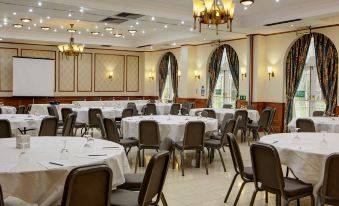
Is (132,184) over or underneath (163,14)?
underneath

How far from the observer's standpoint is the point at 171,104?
48.6 ft

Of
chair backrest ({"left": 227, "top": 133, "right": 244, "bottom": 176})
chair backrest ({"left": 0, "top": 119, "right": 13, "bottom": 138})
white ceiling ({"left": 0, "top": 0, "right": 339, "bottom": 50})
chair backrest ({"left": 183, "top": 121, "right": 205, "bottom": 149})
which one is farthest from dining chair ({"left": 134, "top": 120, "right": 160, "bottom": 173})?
white ceiling ({"left": 0, "top": 0, "right": 339, "bottom": 50})

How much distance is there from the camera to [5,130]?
6.25 m

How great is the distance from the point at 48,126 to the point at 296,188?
4.71m

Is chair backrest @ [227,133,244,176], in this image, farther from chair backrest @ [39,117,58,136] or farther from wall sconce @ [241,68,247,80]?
wall sconce @ [241,68,247,80]

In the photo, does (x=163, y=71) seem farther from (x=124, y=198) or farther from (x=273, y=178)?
(x=124, y=198)

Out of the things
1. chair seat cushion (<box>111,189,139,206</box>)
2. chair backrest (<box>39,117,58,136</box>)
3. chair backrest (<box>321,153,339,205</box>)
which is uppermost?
chair backrest (<box>39,117,58,136</box>)

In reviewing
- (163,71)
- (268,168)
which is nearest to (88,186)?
(268,168)

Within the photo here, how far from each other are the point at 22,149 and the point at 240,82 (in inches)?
447

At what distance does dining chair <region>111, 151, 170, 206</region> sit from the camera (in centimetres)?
325

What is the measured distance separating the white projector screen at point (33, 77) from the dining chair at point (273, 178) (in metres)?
14.2

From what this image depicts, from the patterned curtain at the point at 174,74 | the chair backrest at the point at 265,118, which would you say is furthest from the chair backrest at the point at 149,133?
the patterned curtain at the point at 174,74

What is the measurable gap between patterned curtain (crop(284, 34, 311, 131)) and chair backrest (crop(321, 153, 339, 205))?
30.4 ft

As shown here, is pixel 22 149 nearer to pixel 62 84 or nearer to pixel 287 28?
pixel 287 28
